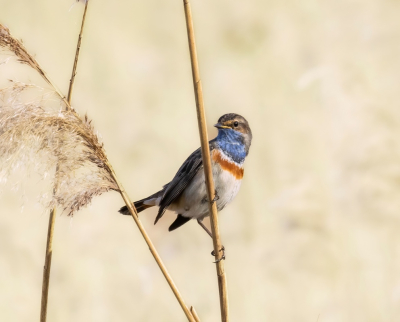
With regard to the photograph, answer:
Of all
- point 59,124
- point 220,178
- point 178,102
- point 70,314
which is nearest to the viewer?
point 59,124

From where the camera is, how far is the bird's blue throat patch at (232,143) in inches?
151

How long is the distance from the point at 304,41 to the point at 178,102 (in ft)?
4.75

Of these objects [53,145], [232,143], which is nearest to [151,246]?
[53,145]

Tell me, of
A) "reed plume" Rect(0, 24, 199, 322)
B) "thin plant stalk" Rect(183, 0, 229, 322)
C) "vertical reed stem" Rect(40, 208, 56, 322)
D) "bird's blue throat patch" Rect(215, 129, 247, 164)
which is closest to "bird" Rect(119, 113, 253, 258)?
"bird's blue throat patch" Rect(215, 129, 247, 164)

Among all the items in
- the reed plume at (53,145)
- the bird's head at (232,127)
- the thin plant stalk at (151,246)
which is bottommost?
the thin plant stalk at (151,246)

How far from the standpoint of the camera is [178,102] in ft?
18.8

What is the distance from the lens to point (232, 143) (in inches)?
153

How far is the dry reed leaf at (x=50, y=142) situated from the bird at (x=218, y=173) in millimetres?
1546

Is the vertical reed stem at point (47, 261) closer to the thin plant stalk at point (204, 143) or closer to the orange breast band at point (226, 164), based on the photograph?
the thin plant stalk at point (204, 143)

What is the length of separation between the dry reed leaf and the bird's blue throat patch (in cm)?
168

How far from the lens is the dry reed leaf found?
6.81 ft

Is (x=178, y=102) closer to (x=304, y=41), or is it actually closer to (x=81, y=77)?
(x=81, y=77)

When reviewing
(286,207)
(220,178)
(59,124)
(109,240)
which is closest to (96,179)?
(59,124)

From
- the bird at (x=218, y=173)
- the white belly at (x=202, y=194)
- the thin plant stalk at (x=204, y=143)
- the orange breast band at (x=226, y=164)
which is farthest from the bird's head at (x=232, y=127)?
the thin plant stalk at (x=204, y=143)
